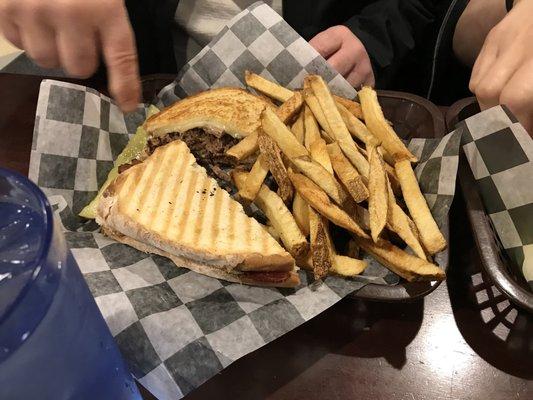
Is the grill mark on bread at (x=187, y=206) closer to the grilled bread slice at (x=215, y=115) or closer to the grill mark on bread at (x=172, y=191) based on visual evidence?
the grill mark on bread at (x=172, y=191)

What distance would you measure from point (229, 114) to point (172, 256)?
63 cm

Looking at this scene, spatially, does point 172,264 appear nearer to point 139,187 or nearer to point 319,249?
point 139,187

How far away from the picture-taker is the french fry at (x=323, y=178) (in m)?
1.41

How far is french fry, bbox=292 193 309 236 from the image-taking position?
1.46 meters

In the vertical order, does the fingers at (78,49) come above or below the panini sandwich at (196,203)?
above

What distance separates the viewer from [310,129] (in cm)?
166

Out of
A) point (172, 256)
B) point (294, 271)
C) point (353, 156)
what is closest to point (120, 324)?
point (172, 256)

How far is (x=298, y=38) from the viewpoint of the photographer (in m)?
1.97

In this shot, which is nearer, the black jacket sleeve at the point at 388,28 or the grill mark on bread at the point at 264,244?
the grill mark on bread at the point at 264,244

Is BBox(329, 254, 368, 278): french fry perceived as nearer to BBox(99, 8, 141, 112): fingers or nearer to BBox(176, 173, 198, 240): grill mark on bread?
BBox(176, 173, 198, 240): grill mark on bread

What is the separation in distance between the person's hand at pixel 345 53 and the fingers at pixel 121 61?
37.0 inches

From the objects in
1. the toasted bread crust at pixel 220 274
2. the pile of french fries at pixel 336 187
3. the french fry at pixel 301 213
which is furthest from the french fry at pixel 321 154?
the toasted bread crust at pixel 220 274

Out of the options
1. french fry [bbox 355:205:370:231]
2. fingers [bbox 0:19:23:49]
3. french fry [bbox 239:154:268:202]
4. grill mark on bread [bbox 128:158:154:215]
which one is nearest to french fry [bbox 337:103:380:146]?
french fry [bbox 355:205:370:231]

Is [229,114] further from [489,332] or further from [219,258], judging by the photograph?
[489,332]
